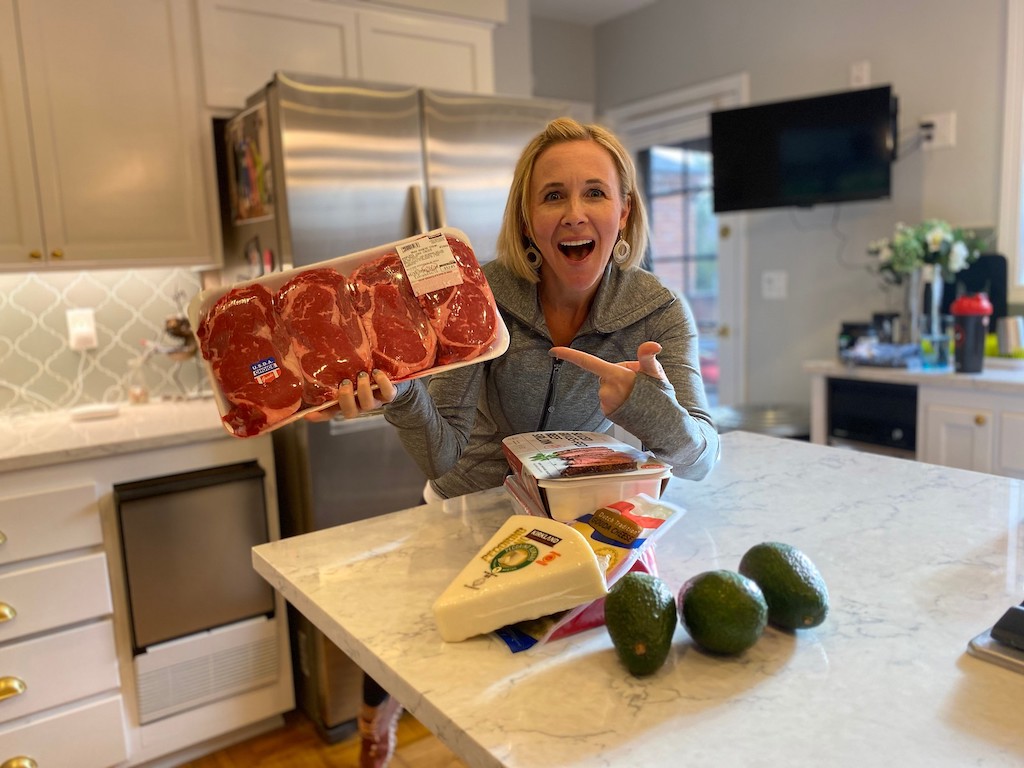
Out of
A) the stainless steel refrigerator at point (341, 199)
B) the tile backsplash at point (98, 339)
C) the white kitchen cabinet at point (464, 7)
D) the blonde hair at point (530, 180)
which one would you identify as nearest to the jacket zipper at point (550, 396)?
the blonde hair at point (530, 180)

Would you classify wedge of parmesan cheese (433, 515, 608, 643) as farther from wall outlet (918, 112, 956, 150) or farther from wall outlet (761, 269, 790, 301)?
wall outlet (761, 269, 790, 301)

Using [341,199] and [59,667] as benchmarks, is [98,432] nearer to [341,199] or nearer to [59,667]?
[59,667]

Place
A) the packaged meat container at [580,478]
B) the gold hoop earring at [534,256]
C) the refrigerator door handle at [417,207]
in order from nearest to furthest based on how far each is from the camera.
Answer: the packaged meat container at [580,478] < the gold hoop earring at [534,256] < the refrigerator door handle at [417,207]

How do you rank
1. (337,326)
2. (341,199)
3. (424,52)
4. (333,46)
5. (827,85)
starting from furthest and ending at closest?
(827,85)
(424,52)
(333,46)
(341,199)
(337,326)

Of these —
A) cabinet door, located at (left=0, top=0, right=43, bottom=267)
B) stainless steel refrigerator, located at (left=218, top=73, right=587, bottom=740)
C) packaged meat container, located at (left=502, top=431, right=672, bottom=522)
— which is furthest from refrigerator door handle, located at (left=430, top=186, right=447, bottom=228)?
packaged meat container, located at (left=502, top=431, right=672, bottom=522)

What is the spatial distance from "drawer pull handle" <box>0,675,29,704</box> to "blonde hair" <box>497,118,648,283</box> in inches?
61.6

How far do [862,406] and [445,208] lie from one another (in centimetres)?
165

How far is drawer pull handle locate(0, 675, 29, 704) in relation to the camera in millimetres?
1827

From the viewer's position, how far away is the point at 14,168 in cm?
207

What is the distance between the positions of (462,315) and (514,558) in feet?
1.37

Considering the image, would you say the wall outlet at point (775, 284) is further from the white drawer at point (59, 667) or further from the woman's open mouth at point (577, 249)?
the white drawer at point (59, 667)

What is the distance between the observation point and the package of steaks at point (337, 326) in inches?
40.2

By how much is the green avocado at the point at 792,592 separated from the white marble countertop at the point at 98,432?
5.41 feet

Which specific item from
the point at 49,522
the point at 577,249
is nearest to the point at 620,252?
the point at 577,249
